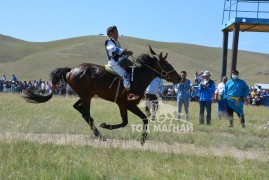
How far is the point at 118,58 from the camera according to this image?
10.6 meters

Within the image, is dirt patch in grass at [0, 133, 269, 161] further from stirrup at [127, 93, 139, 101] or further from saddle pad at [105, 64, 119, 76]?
saddle pad at [105, 64, 119, 76]

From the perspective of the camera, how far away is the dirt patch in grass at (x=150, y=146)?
28.5 ft

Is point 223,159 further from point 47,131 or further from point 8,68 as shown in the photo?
point 8,68

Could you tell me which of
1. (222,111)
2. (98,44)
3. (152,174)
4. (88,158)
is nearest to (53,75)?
(88,158)

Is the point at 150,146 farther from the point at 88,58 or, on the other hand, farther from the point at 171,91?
the point at 88,58

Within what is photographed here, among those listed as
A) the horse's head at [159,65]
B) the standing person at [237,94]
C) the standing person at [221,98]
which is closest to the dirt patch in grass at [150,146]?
the horse's head at [159,65]

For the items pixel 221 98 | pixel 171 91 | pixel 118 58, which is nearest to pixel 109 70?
pixel 118 58

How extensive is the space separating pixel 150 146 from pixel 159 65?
8.01 ft

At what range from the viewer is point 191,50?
137000 mm

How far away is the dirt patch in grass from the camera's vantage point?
342 inches

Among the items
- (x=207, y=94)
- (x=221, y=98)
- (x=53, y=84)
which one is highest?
(x=53, y=84)

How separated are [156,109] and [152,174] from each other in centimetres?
958

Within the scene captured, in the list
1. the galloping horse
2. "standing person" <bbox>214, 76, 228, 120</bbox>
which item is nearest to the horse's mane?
the galloping horse

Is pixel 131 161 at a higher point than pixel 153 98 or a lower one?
lower
